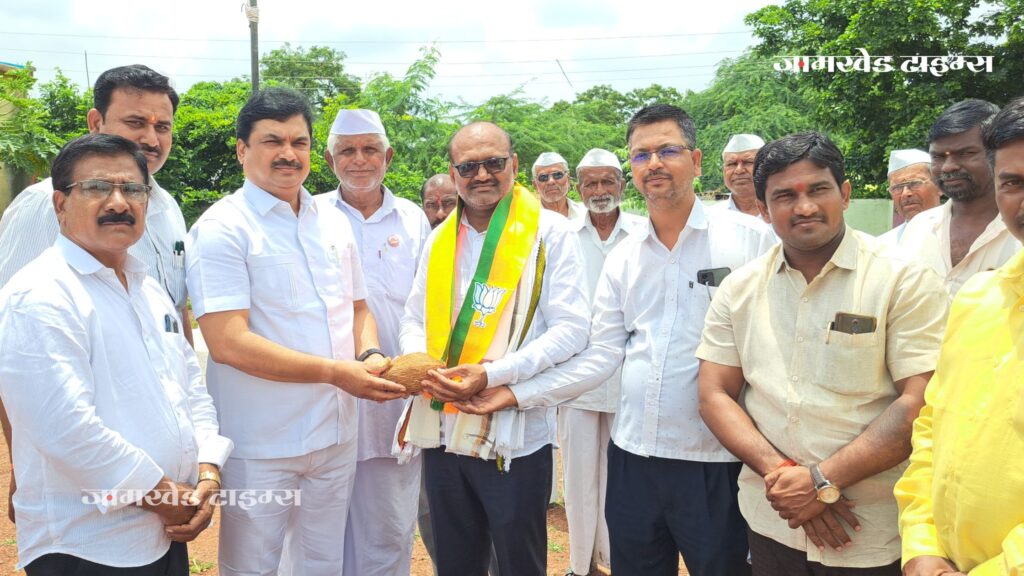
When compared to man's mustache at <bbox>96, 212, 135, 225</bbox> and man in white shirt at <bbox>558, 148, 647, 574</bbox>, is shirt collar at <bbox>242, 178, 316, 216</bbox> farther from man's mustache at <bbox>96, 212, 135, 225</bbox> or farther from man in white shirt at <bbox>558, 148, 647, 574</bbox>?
man in white shirt at <bbox>558, 148, 647, 574</bbox>

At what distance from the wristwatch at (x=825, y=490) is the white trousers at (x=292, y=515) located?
1970mm

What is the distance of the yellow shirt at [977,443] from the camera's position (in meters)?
1.86

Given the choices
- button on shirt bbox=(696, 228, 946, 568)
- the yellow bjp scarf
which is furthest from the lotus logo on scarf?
button on shirt bbox=(696, 228, 946, 568)

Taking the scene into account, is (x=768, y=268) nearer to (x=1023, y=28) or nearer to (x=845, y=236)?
(x=845, y=236)

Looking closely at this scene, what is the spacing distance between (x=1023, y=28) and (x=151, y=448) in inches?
657

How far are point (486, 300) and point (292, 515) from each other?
1290mm

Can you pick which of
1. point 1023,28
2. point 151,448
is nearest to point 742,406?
point 151,448

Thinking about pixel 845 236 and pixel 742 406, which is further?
pixel 742 406

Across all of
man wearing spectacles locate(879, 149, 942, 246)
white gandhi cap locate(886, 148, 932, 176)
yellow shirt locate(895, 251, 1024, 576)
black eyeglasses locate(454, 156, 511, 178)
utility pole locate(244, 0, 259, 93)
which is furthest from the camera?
utility pole locate(244, 0, 259, 93)

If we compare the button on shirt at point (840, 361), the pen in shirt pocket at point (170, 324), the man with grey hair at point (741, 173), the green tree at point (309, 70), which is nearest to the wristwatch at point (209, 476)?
the pen in shirt pocket at point (170, 324)

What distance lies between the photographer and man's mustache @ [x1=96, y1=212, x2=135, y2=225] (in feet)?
8.52

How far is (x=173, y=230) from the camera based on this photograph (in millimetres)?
3516

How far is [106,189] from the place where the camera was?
8.61 feet

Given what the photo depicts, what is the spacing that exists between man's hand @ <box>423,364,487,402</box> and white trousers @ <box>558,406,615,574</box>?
1.68m
